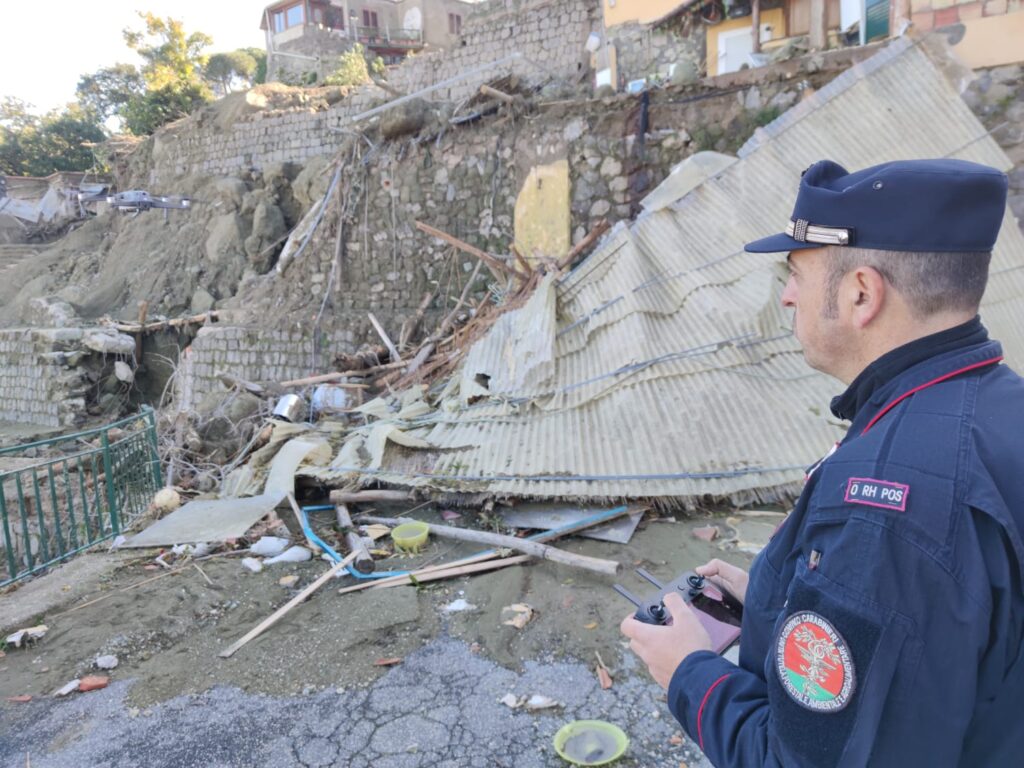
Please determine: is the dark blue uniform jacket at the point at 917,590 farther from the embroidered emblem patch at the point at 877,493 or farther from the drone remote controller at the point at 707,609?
Result: the drone remote controller at the point at 707,609

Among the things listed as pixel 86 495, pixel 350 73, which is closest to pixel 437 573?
pixel 86 495

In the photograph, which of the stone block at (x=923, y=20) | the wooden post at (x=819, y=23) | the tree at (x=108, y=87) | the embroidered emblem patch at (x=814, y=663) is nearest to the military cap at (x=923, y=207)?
the embroidered emblem patch at (x=814, y=663)

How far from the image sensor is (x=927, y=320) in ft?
3.39

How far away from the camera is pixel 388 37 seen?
32281 millimetres

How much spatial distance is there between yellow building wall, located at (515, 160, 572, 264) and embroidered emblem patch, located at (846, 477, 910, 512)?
7121 millimetres

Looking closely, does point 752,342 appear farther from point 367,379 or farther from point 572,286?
point 367,379

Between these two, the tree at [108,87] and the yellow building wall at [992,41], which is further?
the tree at [108,87]

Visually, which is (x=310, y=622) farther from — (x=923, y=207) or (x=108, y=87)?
(x=108, y=87)

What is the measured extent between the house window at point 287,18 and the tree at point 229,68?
7.57ft

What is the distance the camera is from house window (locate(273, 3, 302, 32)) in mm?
33287

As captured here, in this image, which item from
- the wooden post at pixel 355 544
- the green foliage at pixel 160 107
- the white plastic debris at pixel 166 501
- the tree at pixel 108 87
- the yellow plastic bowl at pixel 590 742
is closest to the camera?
the yellow plastic bowl at pixel 590 742

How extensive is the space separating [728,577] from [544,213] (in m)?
7.11

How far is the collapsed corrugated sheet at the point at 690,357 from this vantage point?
4.42 meters

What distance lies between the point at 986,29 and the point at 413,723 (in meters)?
6.79
